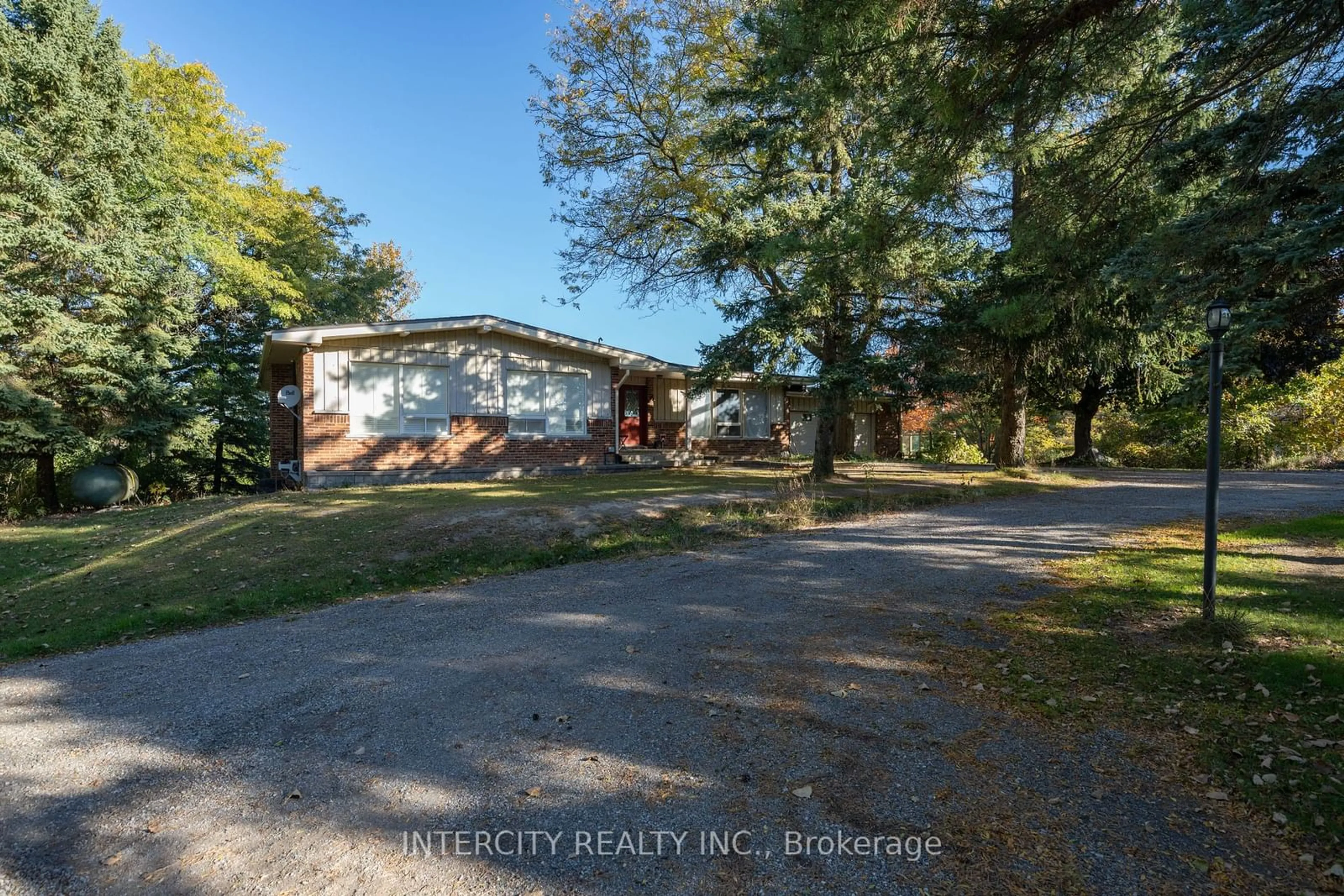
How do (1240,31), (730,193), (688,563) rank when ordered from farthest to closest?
(730,193) → (688,563) → (1240,31)

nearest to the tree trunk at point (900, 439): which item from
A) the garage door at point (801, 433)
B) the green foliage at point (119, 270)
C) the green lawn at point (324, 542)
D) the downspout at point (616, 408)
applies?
the garage door at point (801, 433)

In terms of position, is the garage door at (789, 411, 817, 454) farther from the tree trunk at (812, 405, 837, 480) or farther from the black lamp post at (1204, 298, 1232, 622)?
the black lamp post at (1204, 298, 1232, 622)

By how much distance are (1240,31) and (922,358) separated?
7.65 metres

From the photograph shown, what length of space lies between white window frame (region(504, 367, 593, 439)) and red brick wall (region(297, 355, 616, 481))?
0.07 metres

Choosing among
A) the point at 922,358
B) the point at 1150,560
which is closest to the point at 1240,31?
the point at 1150,560

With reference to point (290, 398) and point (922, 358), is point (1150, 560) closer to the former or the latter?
point (922, 358)

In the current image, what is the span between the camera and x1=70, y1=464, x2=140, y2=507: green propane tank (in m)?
14.9

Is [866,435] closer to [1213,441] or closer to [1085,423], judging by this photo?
[1085,423]

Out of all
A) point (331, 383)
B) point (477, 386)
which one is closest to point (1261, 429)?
point (477, 386)

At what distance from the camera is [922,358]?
39.8 ft

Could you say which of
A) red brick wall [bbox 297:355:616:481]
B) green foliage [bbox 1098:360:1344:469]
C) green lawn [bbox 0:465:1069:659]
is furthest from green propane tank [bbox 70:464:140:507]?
green foliage [bbox 1098:360:1344:469]

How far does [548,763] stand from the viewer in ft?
10.1

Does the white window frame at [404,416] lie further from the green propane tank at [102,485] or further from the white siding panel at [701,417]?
the white siding panel at [701,417]

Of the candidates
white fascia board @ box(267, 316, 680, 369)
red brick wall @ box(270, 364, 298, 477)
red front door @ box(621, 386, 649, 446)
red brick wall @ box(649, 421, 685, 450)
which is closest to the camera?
white fascia board @ box(267, 316, 680, 369)
